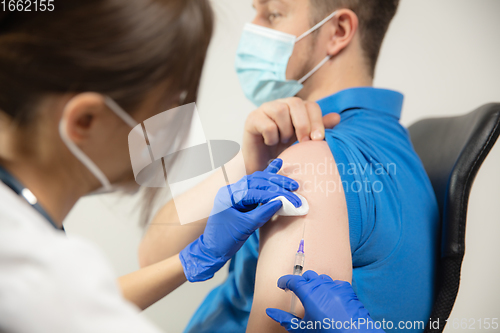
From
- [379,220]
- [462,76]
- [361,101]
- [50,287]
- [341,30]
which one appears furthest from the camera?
[462,76]

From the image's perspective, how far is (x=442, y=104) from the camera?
1.87m

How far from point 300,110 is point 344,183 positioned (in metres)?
0.27

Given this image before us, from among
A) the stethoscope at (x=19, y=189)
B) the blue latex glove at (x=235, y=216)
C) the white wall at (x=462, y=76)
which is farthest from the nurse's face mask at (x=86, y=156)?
the white wall at (x=462, y=76)

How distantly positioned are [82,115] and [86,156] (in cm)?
8

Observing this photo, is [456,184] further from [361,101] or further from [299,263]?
[299,263]

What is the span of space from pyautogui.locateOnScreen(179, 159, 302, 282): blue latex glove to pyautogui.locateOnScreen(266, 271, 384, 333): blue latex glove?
0.16m

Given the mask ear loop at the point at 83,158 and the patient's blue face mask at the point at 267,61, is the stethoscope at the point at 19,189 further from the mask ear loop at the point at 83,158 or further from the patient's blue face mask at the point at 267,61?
the patient's blue face mask at the point at 267,61

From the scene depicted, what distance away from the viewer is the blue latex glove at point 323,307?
676 mm

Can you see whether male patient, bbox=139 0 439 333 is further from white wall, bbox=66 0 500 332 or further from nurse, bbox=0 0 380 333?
white wall, bbox=66 0 500 332

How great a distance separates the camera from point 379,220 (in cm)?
80

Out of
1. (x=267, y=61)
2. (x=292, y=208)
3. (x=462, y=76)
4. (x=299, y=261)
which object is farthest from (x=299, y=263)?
(x=462, y=76)

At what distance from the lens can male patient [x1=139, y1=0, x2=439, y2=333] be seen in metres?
0.74

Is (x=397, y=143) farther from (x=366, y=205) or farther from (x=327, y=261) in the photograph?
(x=327, y=261)

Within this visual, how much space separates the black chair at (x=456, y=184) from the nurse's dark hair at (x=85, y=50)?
32.7 inches
